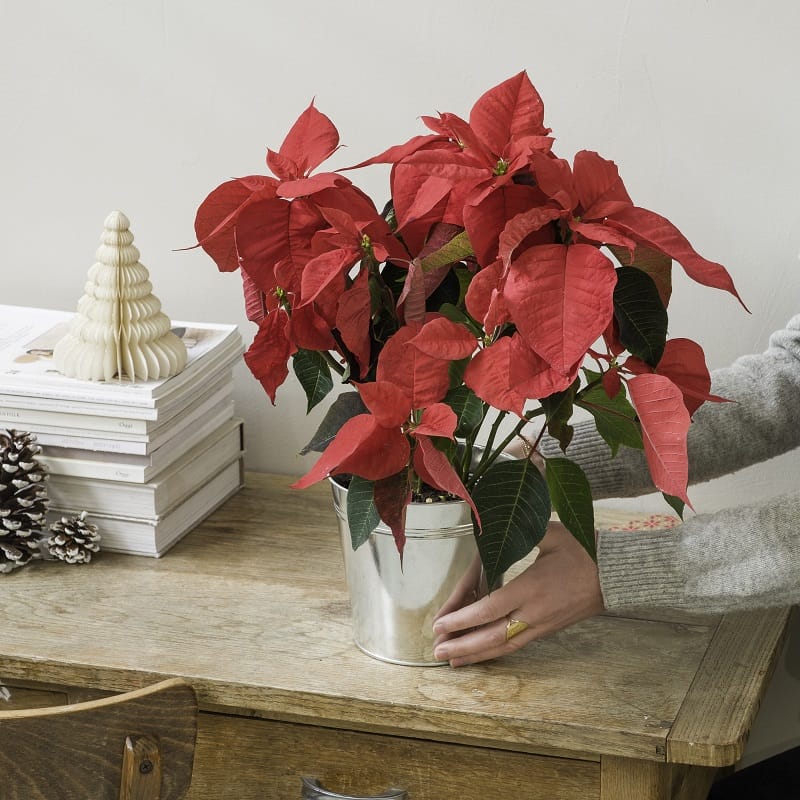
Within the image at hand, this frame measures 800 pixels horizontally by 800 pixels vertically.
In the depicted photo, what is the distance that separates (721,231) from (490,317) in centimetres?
61

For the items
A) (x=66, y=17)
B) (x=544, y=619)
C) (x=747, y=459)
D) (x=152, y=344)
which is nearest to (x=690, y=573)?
(x=544, y=619)

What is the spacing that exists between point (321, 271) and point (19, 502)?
0.52 m

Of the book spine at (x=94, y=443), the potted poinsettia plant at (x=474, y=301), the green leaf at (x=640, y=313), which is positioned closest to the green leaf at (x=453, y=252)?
the potted poinsettia plant at (x=474, y=301)

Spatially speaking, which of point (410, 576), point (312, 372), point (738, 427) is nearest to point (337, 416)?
point (312, 372)

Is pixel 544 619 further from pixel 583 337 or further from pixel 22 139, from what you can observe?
pixel 22 139

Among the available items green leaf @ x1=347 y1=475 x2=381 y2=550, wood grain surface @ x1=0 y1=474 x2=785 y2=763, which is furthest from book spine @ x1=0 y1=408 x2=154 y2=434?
green leaf @ x1=347 y1=475 x2=381 y2=550

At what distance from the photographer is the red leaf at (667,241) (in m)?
0.72

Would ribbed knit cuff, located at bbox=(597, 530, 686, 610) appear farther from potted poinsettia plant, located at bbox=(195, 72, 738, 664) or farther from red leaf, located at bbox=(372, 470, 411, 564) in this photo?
red leaf, located at bbox=(372, 470, 411, 564)

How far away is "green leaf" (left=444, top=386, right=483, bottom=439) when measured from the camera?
2.59 feet

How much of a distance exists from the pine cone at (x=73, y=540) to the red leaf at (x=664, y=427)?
0.64m

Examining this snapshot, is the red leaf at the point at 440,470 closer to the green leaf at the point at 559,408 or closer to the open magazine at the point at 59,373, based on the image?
the green leaf at the point at 559,408

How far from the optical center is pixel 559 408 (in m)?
0.78

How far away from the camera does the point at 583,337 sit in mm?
667

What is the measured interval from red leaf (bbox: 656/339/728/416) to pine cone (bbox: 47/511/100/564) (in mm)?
636
